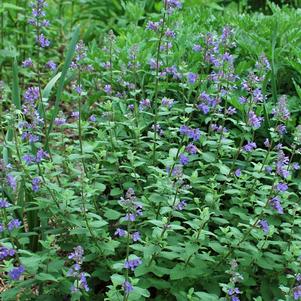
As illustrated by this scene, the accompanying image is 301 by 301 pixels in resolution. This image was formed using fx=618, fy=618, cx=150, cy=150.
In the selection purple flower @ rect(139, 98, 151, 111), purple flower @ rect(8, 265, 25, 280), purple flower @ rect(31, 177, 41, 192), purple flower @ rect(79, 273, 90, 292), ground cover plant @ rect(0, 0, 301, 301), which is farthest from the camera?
purple flower @ rect(139, 98, 151, 111)

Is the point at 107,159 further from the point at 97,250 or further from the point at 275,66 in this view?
the point at 275,66

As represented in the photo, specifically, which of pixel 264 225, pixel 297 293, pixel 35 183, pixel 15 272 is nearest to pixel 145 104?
pixel 35 183

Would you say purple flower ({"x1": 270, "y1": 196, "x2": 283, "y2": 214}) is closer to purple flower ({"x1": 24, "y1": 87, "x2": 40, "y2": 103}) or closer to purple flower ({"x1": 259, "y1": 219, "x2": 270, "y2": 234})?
purple flower ({"x1": 259, "y1": 219, "x2": 270, "y2": 234})

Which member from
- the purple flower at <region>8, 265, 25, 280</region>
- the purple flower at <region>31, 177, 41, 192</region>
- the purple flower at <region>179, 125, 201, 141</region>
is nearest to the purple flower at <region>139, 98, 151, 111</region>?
the purple flower at <region>179, 125, 201, 141</region>

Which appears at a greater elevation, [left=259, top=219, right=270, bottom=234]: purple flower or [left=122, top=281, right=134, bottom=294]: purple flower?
[left=259, top=219, right=270, bottom=234]: purple flower

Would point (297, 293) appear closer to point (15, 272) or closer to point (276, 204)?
point (276, 204)

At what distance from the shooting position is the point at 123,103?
3.50 m

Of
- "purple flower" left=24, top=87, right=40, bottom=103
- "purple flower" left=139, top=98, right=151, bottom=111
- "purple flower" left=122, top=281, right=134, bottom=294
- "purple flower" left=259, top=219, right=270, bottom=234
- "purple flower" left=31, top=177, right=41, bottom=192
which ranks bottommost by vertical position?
"purple flower" left=122, top=281, right=134, bottom=294

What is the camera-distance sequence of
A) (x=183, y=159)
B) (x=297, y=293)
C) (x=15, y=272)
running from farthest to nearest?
(x=183, y=159), (x=15, y=272), (x=297, y=293)

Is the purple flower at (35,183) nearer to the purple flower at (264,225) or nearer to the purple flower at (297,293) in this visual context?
the purple flower at (264,225)

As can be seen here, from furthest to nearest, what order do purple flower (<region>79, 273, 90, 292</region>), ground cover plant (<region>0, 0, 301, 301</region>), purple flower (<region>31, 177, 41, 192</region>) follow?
purple flower (<region>31, 177, 41, 192</region>) → ground cover plant (<region>0, 0, 301, 301</region>) → purple flower (<region>79, 273, 90, 292</region>)

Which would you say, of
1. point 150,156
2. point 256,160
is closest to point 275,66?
point 256,160

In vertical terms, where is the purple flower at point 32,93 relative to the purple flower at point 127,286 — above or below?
above

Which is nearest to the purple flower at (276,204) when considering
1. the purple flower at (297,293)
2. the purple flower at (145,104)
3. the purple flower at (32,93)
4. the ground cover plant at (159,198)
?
the ground cover plant at (159,198)
